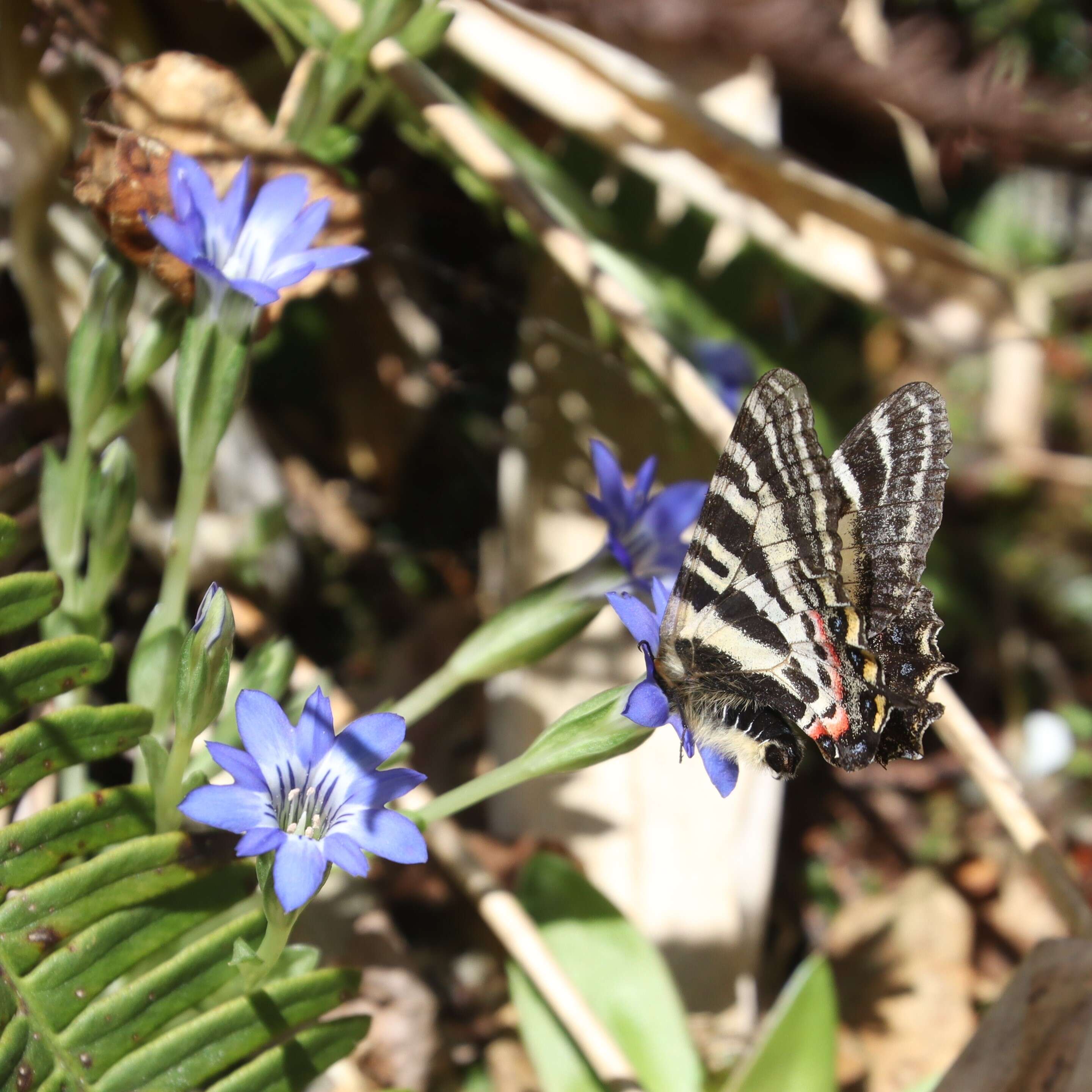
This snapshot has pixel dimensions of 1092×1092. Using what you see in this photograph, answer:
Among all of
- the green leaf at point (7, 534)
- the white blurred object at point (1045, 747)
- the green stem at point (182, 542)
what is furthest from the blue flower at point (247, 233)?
the white blurred object at point (1045, 747)

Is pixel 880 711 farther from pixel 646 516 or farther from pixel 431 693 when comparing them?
pixel 431 693

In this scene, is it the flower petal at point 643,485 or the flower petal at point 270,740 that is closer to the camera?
the flower petal at point 270,740

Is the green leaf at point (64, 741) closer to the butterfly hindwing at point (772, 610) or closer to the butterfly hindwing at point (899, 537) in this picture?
the butterfly hindwing at point (772, 610)

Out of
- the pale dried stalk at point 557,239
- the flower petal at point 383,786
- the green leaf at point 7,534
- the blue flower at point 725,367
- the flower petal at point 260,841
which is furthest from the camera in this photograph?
Result: the blue flower at point 725,367

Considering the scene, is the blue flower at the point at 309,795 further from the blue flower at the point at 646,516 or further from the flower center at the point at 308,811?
the blue flower at the point at 646,516

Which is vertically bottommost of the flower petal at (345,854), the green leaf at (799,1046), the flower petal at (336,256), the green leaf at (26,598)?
the green leaf at (799,1046)

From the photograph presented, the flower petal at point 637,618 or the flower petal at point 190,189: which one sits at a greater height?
the flower petal at point 190,189

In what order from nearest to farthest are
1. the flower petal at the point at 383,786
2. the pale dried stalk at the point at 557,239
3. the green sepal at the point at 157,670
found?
1. the flower petal at the point at 383,786
2. the green sepal at the point at 157,670
3. the pale dried stalk at the point at 557,239

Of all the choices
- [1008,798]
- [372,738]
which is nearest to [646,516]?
[372,738]
